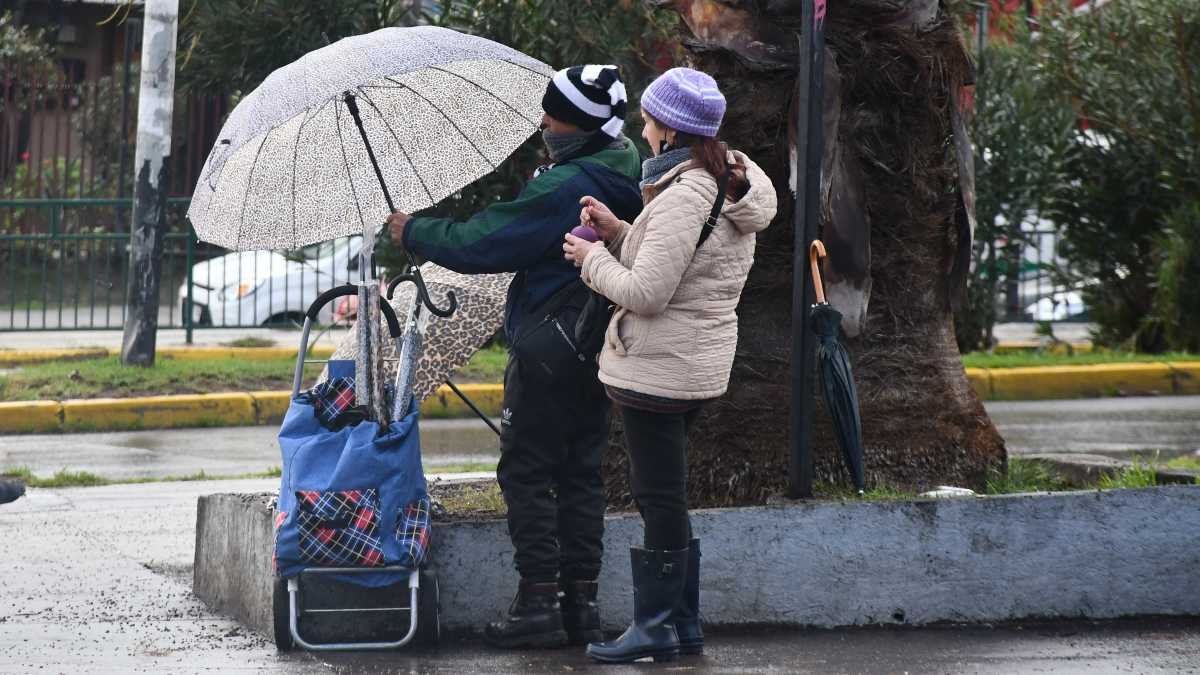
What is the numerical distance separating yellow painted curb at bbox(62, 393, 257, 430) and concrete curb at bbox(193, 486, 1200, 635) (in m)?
6.88

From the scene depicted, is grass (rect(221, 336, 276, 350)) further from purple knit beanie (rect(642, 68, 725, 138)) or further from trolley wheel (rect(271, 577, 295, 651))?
purple knit beanie (rect(642, 68, 725, 138))

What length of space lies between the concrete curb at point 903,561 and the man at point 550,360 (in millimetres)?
154

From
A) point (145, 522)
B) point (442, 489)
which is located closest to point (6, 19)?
point (145, 522)

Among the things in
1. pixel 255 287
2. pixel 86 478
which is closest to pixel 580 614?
pixel 86 478

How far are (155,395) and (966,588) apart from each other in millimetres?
8196

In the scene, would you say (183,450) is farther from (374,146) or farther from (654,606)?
(654,606)

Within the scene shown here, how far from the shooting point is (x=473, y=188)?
13.4 m

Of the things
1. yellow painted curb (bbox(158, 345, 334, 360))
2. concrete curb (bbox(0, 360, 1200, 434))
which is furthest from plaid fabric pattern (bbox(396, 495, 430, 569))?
yellow painted curb (bbox(158, 345, 334, 360))

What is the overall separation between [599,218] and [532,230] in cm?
24

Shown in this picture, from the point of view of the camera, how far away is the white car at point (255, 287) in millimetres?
16219

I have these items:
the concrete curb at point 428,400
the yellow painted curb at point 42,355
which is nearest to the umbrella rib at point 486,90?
the concrete curb at point 428,400

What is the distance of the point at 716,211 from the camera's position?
4668 mm

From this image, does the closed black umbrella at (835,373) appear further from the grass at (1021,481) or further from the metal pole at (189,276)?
the metal pole at (189,276)

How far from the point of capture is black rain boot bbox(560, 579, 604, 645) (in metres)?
5.12
